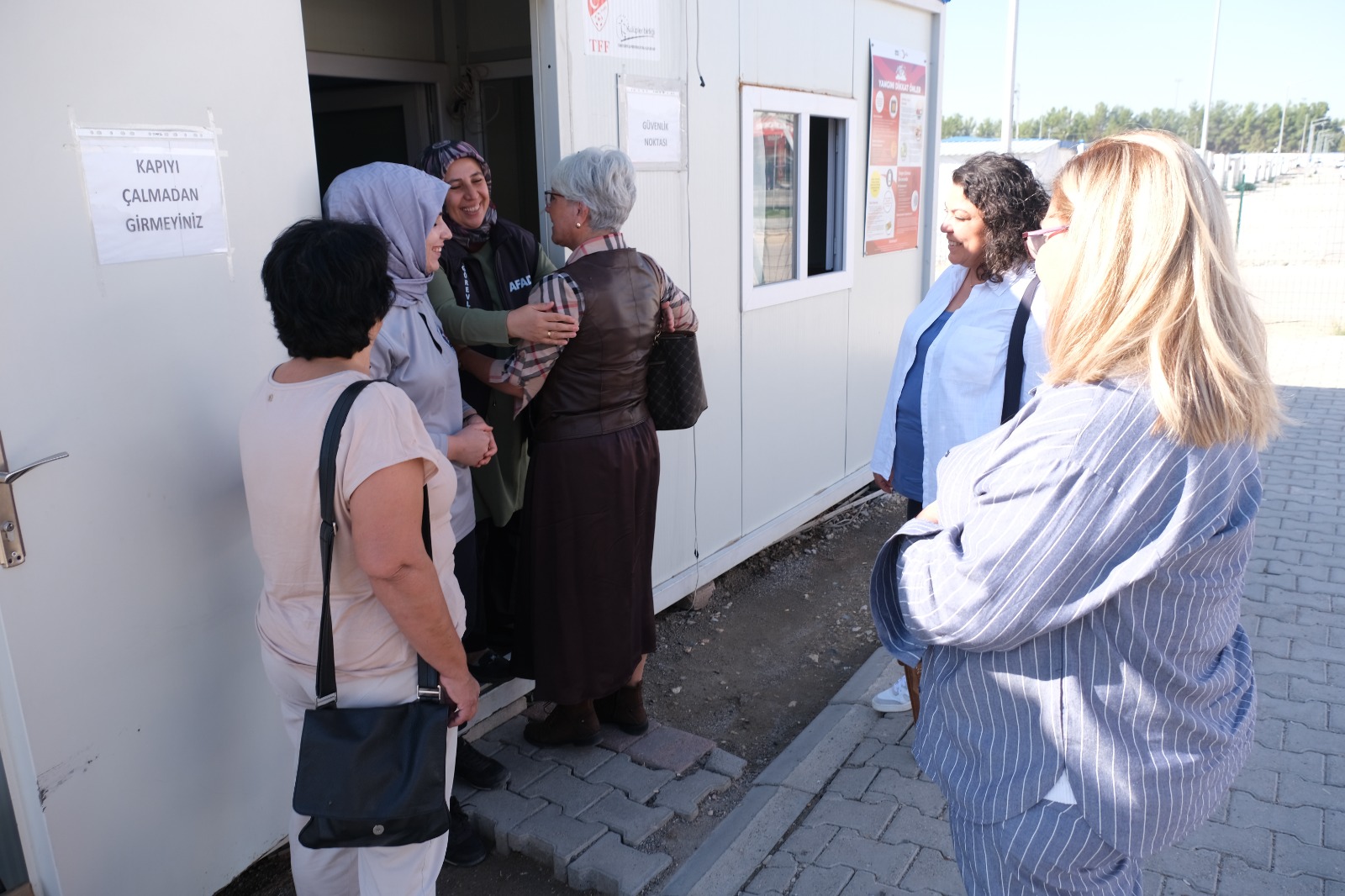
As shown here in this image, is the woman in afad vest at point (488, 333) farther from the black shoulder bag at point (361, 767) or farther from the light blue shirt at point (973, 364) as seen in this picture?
the light blue shirt at point (973, 364)

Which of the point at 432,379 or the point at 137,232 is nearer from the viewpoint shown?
the point at 137,232

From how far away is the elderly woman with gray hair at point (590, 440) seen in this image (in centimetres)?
280

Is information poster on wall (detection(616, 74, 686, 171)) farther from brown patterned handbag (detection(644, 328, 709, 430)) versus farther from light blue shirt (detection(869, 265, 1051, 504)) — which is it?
light blue shirt (detection(869, 265, 1051, 504))

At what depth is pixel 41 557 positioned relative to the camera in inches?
78.9

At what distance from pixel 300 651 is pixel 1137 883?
1.60 meters

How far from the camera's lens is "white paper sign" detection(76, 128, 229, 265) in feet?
6.68

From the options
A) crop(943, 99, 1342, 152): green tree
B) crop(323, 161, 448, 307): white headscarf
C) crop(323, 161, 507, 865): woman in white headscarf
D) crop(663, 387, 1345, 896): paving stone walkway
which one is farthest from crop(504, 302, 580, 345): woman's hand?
crop(943, 99, 1342, 152): green tree

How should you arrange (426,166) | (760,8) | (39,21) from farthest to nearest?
(760,8) < (426,166) < (39,21)

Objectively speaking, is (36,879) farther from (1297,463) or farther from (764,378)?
(1297,463)

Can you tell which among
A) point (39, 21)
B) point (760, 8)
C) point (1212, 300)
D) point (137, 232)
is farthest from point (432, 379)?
point (760, 8)

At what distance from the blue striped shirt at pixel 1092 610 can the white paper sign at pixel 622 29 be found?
245cm

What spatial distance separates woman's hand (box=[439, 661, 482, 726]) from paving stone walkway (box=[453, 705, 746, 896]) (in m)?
0.92

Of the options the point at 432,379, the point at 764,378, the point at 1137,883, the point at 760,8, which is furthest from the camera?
the point at 764,378

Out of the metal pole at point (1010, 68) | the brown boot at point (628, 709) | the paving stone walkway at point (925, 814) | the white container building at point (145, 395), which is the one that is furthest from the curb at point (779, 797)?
the metal pole at point (1010, 68)
